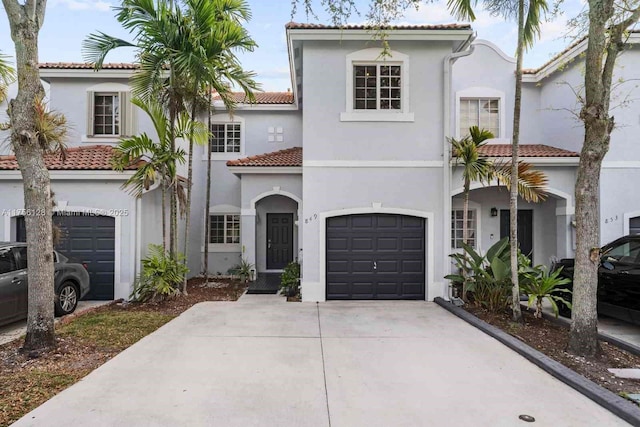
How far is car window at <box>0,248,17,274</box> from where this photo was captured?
22.2 feet

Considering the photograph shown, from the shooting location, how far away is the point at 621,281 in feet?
22.5

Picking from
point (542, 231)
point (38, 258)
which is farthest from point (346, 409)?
point (542, 231)

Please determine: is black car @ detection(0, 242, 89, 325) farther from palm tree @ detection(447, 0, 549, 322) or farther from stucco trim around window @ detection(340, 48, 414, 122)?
palm tree @ detection(447, 0, 549, 322)

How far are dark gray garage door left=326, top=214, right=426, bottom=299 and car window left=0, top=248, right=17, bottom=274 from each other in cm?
646

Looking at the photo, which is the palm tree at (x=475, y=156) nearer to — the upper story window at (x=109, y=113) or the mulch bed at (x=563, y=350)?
the mulch bed at (x=563, y=350)

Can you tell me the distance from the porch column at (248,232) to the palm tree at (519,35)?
7.69m

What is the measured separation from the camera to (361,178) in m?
9.61

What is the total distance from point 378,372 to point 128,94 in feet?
37.2

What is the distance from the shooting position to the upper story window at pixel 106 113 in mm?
12148

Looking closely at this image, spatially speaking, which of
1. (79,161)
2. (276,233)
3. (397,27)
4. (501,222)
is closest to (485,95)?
(501,222)

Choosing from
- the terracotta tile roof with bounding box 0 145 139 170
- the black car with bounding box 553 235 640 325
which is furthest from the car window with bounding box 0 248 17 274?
the black car with bounding box 553 235 640 325

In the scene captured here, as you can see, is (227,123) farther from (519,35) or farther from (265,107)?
(519,35)

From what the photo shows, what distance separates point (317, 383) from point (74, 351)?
3.84 metres

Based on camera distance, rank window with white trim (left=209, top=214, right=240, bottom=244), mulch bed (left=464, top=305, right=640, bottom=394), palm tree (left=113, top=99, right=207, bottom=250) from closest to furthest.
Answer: mulch bed (left=464, top=305, right=640, bottom=394), palm tree (left=113, top=99, right=207, bottom=250), window with white trim (left=209, top=214, right=240, bottom=244)
